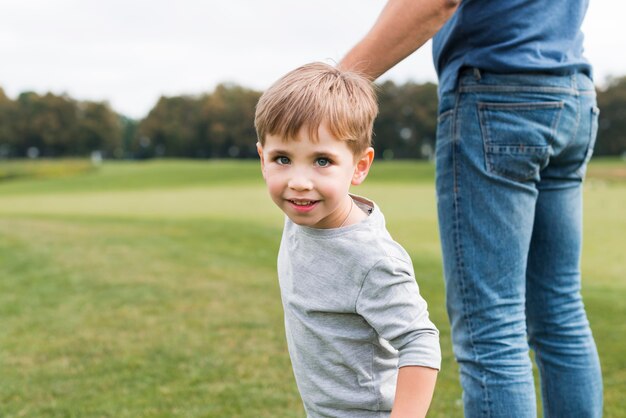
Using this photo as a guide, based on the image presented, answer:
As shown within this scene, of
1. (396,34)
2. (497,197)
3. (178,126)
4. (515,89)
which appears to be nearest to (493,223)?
(497,197)

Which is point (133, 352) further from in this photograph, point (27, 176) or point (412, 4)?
point (27, 176)

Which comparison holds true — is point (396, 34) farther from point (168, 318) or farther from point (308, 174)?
point (168, 318)

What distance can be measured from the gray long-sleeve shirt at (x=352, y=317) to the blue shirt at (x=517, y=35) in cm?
58

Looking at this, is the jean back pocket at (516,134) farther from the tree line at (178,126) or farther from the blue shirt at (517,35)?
the tree line at (178,126)

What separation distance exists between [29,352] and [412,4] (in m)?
3.50

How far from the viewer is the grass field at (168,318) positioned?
347 cm

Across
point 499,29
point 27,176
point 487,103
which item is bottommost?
point 27,176

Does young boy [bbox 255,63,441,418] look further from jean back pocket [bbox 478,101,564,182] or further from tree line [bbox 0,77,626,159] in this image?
tree line [bbox 0,77,626,159]

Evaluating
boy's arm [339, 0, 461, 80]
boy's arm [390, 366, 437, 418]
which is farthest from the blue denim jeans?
boy's arm [390, 366, 437, 418]

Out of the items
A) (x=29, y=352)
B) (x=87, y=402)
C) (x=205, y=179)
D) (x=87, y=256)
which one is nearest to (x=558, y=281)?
(x=87, y=402)

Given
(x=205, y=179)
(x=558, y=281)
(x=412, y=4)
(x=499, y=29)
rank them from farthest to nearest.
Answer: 1. (x=205, y=179)
2. (x=558, y=281)
3. (x=499, y=29)
4. (x=412, y=4)

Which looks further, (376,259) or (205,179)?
(205,179)

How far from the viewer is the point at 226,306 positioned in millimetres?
5508

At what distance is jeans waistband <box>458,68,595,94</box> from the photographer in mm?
1991
